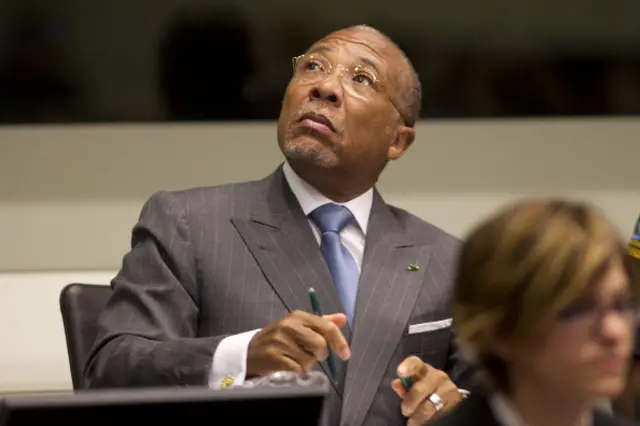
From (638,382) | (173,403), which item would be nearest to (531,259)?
(173,403)

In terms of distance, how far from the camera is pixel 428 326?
1.95 metres

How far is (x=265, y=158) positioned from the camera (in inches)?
106

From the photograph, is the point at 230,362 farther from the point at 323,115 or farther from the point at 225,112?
the point at 225,112

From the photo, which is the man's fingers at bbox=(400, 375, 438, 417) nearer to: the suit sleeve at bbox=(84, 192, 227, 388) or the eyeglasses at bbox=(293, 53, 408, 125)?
the suit sleeve at bbox=(84, 192, 227, 388)

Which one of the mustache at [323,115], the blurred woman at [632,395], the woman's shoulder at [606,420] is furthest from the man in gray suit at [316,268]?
the woman's shoulder at [606,420]

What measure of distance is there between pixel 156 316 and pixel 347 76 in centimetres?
57

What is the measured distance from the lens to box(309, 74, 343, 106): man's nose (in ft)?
6.61

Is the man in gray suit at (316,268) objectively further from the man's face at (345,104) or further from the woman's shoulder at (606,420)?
the woman's shoulder at (606,420)

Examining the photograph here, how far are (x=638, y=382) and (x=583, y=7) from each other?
44.6 inches

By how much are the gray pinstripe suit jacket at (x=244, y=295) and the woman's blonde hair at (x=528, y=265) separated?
664 millimetres

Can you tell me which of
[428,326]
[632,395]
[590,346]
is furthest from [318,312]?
[590,346]

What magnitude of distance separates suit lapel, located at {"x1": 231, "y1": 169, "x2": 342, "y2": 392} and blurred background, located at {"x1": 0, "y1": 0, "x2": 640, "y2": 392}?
0.66m

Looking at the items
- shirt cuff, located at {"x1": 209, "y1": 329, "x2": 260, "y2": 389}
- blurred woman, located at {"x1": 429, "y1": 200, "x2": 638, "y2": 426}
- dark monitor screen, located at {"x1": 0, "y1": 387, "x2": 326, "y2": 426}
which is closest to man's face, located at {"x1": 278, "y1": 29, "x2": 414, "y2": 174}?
shirt cuff, located at {"x1": 209, "y1": 329, "x2": 260, "y2": 389}

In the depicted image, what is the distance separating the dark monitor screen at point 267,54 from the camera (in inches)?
101
